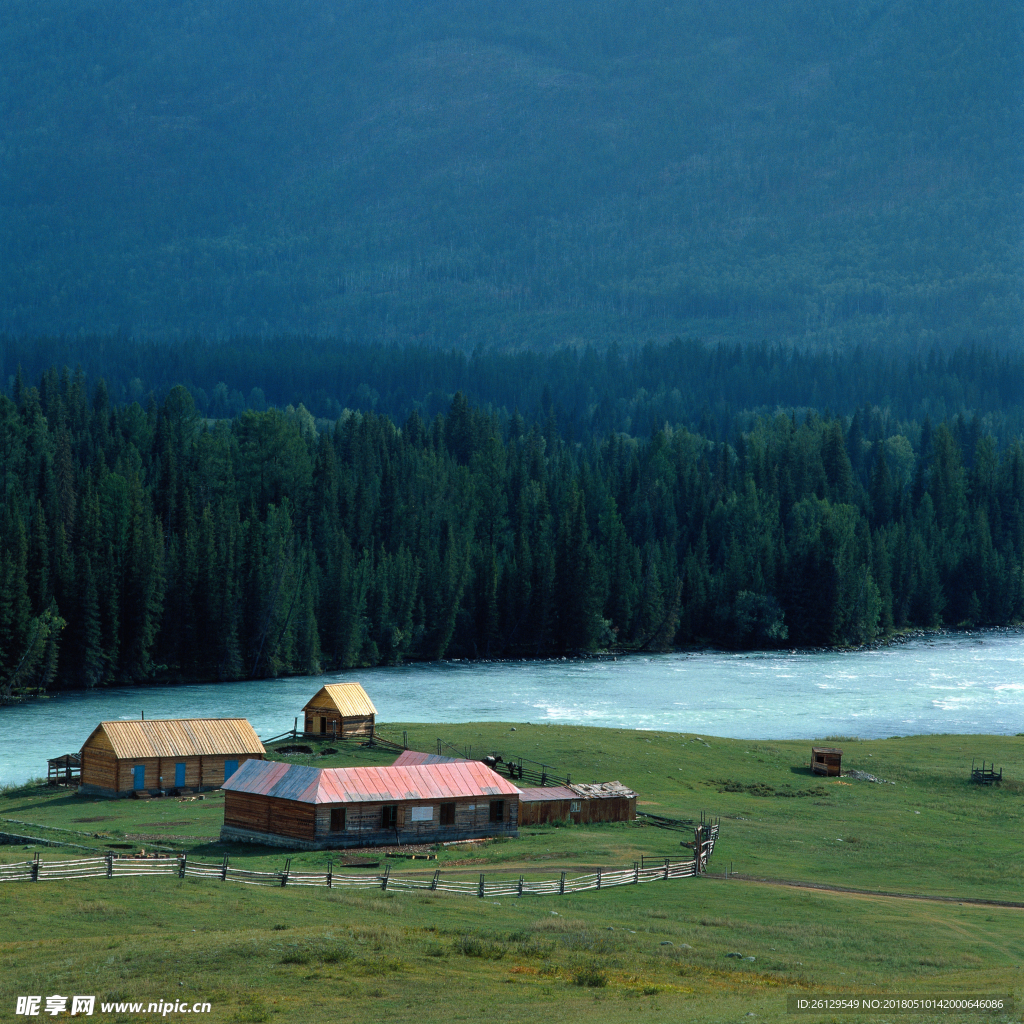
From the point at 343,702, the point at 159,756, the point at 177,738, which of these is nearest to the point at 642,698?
the point at 343,702

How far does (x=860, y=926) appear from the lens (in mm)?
41062

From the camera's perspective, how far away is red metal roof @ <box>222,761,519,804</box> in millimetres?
53562

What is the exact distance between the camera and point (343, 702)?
7900cm

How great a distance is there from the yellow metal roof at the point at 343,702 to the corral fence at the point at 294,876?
30840mm

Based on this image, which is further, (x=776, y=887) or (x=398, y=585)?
(x=398, y=585)

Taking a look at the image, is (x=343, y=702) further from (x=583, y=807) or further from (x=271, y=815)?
(x=271, y=815)

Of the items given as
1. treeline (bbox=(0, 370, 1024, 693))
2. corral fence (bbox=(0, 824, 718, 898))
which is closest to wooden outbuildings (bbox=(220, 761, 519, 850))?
corral fence (bbox=(0, 824, 718, 898))

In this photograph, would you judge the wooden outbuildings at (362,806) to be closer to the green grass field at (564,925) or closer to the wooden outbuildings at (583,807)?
the green grass field at (564,925)

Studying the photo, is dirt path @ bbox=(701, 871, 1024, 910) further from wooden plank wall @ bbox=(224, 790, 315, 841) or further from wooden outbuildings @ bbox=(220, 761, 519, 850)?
wooden plank wall @ bbox=(224, 790, 315, 841)

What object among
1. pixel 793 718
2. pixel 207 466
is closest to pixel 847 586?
pixel 793 718

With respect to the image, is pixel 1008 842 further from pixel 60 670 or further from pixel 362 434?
pixel 362 434

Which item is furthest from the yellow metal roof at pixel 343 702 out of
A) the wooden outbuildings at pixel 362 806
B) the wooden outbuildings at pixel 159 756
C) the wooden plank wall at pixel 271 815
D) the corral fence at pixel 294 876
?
the corral fence at pixel 294 876

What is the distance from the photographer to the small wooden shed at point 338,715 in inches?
3083

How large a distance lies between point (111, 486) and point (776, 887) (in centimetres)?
10934
